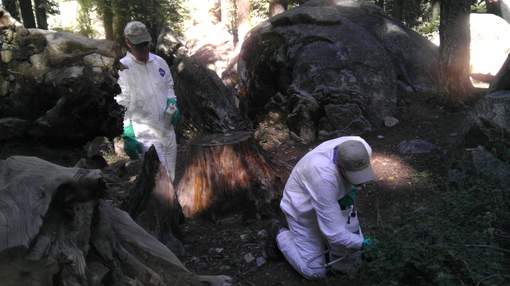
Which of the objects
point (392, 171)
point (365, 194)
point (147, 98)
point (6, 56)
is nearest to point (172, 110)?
point (147, 98)

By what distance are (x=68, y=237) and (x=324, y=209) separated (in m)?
1.99

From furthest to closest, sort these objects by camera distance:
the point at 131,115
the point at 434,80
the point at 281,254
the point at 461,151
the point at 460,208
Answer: the point at 434,80 < the point at 461,151 < the point at 131,115 < the point at 281,254 < the point at 460,208

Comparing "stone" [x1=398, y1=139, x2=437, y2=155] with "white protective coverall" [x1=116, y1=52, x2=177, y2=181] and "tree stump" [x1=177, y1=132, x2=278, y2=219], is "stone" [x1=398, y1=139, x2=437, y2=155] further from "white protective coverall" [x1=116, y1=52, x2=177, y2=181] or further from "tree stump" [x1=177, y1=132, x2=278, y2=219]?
"white protective coverall" [x1=116, y1=52, x2=177, y2=181]

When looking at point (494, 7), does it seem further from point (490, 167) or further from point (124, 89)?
point (124, 89)

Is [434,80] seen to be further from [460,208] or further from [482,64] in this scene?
[460,208]

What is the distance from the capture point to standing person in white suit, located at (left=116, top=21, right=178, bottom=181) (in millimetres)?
5344

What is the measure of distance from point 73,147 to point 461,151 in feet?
15.7

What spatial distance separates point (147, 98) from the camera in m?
5.45

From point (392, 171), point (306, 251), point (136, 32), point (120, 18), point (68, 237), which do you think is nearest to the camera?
point (68, 237)

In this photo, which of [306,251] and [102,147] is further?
[102,147]

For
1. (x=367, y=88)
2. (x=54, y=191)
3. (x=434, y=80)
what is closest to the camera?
(x=54, y=191)

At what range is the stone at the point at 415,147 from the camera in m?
6.95

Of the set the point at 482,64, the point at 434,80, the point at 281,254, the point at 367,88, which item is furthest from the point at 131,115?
the point at 482,64

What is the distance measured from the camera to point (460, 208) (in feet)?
13.4
